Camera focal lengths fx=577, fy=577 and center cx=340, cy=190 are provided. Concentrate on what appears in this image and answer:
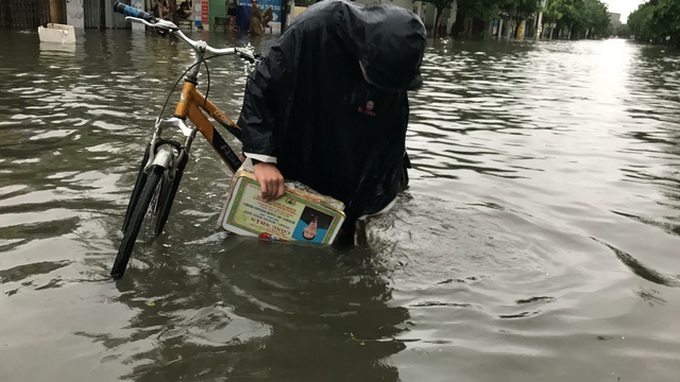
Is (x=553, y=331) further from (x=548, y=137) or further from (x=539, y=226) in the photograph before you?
(x=548, y=137)

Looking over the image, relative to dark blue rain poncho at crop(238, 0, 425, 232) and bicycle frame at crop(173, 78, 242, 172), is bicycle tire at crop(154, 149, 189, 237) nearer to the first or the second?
bicycle frame at crop(173, 78, 242, 172)

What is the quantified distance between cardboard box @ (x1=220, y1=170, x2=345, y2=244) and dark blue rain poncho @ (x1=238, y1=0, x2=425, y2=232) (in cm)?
23

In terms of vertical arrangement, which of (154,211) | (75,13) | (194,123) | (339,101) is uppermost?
(75,13)

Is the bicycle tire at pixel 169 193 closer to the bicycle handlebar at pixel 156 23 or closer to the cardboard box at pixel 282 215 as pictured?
the cardboard box at pixel 282 215

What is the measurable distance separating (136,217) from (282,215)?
2.63ft

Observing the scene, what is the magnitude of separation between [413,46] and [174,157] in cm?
144

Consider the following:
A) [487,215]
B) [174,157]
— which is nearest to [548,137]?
[487,215]

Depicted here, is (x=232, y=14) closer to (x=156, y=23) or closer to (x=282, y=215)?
(x=156, y=23)

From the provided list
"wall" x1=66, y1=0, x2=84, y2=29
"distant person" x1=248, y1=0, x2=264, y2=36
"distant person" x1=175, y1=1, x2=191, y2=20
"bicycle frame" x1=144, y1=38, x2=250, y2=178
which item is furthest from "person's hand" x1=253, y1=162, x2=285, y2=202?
"distant person" x1=248, y1=0, x2=264, y2=36

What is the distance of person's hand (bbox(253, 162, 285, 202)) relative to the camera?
3072mm

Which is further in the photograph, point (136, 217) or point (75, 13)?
point (75, 13)

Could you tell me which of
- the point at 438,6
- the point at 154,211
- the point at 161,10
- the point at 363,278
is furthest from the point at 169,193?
the point at 438,6

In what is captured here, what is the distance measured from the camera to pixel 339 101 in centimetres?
320

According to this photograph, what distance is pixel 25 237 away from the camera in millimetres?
3506
